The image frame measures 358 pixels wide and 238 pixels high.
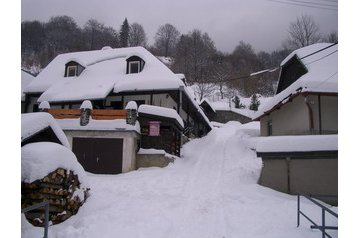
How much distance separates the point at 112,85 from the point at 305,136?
9677mm

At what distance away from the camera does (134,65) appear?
50.5ft

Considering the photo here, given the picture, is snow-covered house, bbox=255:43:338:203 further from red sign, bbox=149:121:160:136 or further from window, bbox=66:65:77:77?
window, bbox=66:65:77:77

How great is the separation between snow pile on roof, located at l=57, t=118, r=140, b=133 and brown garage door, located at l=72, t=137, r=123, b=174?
1.39 ft

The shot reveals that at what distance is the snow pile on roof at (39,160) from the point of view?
4812mm

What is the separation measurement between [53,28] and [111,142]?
21.6ft

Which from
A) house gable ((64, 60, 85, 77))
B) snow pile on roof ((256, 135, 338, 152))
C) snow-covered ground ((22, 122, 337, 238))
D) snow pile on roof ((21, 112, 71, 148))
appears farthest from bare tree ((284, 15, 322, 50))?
house gable ((64, 60, 85, 77))

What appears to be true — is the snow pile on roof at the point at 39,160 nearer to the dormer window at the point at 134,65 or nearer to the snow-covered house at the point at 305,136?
the snow-covered house at the point at 305,136

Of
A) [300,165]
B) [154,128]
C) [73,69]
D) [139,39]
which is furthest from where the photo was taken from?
[73,69]

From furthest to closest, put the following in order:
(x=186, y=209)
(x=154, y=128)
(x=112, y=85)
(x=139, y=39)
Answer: (x=112, y=85) → (x=154, y=128) → (x=139, y=39) → (x=186, y=209)

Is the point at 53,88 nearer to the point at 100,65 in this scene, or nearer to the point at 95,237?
the point at 100,65

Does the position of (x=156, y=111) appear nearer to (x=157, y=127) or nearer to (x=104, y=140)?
(x=157, y=127)

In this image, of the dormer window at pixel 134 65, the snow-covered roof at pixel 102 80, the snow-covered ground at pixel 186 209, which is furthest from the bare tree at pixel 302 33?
the dormer window at pixel 134 65

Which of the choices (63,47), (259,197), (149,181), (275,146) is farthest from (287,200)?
(63,47)

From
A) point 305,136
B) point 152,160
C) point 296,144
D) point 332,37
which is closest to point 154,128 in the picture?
point 152,160
